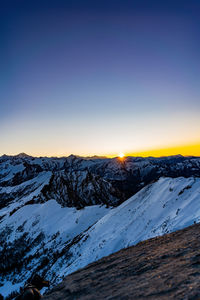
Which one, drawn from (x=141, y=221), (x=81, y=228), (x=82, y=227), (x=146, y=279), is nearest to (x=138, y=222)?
(x=141, y=221)

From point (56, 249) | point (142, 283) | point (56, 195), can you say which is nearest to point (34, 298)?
point (142, 283)

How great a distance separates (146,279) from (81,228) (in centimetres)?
6740

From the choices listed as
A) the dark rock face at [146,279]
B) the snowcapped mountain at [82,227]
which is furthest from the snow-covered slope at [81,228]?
the dark rock face at [146,279]

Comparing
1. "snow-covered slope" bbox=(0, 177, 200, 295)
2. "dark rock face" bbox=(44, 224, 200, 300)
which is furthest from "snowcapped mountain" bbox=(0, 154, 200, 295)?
"dark rock face" bbox=(44, 224, 200, 300)

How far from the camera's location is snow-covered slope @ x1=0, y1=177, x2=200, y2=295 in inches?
1310

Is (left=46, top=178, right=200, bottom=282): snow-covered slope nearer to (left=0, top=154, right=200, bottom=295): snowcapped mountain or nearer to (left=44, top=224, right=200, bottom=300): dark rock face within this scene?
(left=0, top=154, right=200, bottom=295): snowcapped mountain

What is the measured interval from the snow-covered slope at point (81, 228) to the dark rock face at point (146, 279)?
67.0ft

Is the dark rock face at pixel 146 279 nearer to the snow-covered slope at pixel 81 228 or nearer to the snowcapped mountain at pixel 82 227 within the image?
the snowcapped mountain at pixel 82 227

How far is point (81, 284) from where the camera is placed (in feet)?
17.8

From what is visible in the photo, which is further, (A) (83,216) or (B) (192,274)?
(A) (83,216)

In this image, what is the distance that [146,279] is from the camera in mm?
4293

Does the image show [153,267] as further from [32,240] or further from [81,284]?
[32,240]

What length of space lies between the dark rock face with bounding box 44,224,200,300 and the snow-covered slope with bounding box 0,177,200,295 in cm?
2043

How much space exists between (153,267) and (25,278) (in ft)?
197
